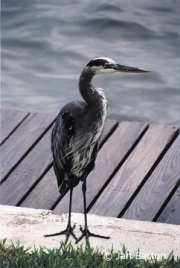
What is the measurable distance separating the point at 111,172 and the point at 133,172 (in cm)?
16

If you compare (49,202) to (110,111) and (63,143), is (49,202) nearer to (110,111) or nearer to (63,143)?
(63,143)

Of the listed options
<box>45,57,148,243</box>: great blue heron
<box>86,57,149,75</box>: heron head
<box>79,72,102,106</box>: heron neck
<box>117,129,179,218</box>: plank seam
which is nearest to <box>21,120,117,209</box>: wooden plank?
<box>117,129,179,218</box>: plank seam

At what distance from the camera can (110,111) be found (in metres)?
9.02

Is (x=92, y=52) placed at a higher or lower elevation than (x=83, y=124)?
lower

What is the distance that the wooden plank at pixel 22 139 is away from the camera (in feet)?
21.5

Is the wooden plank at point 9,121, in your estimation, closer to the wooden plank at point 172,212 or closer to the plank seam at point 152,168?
the plank seam at point 152,168

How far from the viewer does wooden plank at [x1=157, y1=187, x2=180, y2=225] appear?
5715 millimetres

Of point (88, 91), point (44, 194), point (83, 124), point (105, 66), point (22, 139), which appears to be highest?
point (105, 66)

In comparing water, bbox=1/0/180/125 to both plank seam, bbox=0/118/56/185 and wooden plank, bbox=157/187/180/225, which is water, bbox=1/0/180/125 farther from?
wooden plank, bbox=157/187/180/225

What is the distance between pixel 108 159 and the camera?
21.3 ft

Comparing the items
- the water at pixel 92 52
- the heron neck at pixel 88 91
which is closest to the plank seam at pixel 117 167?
the heron neck at pixel 88 91

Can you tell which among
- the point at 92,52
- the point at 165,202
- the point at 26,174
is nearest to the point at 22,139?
the point at 26,174

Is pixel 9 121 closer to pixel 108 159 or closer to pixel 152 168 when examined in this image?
pixel 108 159

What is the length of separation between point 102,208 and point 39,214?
1.68 ft
